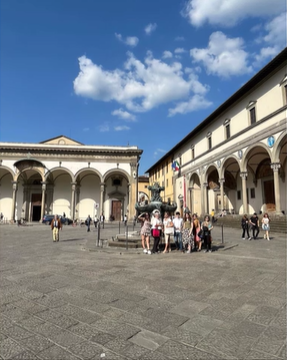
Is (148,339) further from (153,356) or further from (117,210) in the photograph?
(117,210)

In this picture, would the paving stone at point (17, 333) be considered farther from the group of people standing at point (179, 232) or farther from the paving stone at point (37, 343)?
the group of people standing at point (179, 232)

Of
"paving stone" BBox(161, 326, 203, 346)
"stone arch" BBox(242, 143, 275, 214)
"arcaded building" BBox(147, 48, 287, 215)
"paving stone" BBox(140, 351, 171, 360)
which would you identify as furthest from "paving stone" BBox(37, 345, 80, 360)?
"stone arch" BBox(242, 143, 275, 214)

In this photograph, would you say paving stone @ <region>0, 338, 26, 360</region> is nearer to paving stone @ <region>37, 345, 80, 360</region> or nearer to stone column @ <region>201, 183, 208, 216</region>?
paving stone @ <region>37, 345, 80, 360</region>

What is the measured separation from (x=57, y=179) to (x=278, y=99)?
27084mm

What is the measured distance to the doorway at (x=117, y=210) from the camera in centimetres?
3291

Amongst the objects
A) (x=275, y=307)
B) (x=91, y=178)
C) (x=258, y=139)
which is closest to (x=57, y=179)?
(x=91, y=178)

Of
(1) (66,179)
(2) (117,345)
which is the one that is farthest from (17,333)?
(1) (66,179)

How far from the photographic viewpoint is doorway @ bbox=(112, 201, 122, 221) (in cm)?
3291

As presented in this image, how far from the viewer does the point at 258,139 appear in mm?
19375

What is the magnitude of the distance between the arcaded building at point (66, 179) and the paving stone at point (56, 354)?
28764 mm

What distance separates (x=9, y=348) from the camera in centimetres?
230

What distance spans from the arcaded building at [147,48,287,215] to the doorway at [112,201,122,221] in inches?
356

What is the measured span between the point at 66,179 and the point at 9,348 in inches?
1273

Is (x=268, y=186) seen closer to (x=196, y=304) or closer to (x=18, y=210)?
(x=196, y=304)
